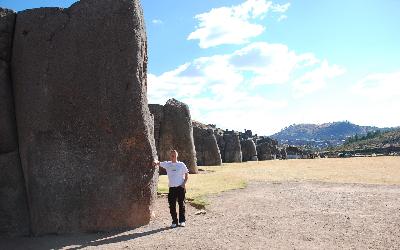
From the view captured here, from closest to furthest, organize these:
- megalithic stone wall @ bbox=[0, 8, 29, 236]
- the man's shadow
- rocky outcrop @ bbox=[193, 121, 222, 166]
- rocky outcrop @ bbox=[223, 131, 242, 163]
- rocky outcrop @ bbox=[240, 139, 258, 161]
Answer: the man's shadow
megalithic stone wall @ bbox=[0, 8, 29, 236]
rocky outcrop @ bbox=[193, 121, 222, 166]
rocky outcrop @ bbox=[223, 131, 242, 163]
rocky outcrop @ bbox=[240, 139, 258, 161]

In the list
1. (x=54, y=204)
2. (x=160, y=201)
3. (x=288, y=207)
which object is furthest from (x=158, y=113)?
(x=54, y=204)

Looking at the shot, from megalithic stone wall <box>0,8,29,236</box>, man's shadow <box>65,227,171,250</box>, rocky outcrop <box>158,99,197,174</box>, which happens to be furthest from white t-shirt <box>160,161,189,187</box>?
rocky outcrop <box>158,99,197,174</box>

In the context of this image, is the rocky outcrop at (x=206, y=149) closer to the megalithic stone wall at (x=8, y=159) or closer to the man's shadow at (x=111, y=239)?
the megalithic stone wall at (x=8, y=159)

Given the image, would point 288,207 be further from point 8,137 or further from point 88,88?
point 8,137

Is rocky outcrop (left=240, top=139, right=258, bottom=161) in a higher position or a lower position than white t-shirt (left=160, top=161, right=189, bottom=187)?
higher

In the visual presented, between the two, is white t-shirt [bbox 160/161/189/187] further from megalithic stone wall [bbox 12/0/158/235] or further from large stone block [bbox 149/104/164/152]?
large stone block [bbox 149/104/164/152]

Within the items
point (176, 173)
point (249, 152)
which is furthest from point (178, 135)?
point (249, 152)

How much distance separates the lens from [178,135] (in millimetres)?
29016

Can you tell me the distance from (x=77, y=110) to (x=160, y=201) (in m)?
5.87

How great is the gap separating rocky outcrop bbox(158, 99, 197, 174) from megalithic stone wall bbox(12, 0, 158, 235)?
1707 cm

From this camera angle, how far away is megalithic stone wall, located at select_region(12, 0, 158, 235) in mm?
11242

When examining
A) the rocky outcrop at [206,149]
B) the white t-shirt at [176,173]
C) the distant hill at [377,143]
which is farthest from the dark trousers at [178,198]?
the distant hill at [377,143]

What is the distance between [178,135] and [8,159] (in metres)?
17.7

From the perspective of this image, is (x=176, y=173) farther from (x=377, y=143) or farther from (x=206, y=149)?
(x=377, y=143)
